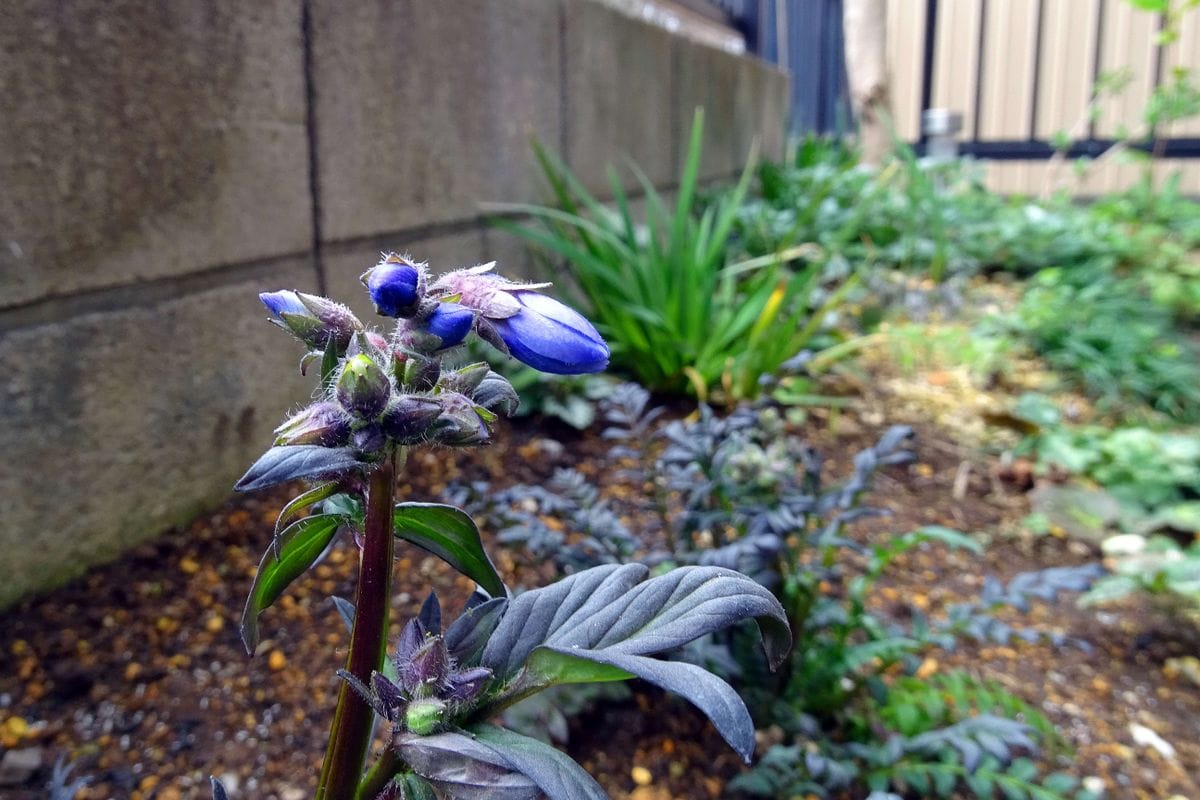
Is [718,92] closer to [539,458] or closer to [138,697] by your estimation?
[539,458]

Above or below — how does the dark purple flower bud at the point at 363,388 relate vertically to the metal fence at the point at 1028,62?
below

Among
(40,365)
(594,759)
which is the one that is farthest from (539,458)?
(40,365)

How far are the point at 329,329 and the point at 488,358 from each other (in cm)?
139

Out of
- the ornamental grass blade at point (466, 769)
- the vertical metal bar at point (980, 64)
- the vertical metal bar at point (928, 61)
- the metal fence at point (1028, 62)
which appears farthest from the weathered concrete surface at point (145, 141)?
the vertical metal bar at point (980, 64)

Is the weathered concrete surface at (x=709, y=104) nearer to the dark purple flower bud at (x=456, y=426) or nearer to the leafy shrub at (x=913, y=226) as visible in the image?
the leafy shrub at (x=913, y=226)

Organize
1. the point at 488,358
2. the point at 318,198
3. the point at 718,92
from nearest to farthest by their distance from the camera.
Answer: the point at 318,198, the point at 488,358, the point at 718,92

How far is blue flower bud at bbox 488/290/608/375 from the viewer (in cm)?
54

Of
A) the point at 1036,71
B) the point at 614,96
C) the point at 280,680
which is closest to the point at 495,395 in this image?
the point at 280,680

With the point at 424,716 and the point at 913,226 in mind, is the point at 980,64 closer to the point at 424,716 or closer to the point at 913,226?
the point at 913,226

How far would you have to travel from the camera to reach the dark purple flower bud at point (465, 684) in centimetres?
58

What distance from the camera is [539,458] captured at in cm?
196

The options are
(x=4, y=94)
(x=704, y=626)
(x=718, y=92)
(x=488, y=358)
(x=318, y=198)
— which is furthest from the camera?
(x=718, y=92)

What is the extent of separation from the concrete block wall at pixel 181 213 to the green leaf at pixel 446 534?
34.1 inches

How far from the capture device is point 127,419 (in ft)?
4.49
